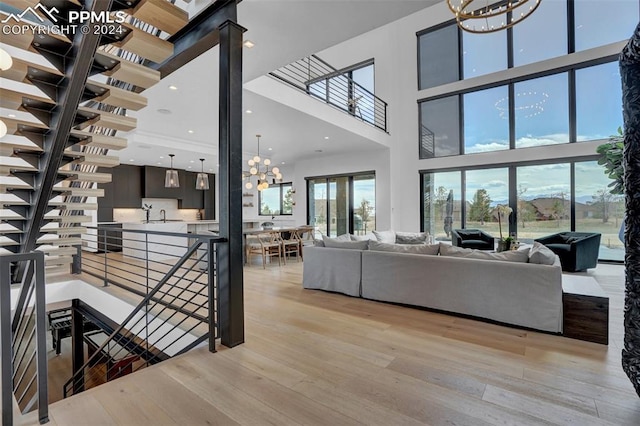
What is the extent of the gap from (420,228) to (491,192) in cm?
203

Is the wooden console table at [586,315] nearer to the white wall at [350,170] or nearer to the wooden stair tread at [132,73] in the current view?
the wooden stair tread at [132,73]

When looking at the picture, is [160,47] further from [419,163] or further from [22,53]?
[419,163]

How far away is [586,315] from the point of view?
2.79m

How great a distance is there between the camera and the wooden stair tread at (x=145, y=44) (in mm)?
2382

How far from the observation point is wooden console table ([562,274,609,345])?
8.89 feet

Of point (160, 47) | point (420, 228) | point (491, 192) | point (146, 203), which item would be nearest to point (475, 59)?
point (491, 192)

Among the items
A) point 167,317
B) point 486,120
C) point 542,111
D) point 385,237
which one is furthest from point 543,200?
point 167,317

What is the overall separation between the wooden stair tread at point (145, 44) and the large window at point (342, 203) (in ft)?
22.4

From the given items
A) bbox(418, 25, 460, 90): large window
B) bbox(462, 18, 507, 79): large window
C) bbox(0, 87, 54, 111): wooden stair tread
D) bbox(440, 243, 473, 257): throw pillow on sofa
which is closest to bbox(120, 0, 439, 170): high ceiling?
bbox(0, 87, 54, 111): wooden stair tread

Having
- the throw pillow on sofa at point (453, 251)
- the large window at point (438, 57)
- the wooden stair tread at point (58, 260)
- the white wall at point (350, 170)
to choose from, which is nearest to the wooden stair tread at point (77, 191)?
the wooden stair tread at point (58, 260)

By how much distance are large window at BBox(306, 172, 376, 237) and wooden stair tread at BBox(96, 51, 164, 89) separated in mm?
6647

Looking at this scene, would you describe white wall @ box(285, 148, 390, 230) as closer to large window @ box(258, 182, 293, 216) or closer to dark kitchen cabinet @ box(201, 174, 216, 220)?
large window @ box(258, 182, 293, 216)

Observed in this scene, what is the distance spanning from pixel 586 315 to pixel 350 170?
693 cm

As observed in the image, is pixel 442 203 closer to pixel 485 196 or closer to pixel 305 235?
pixel 485 196
